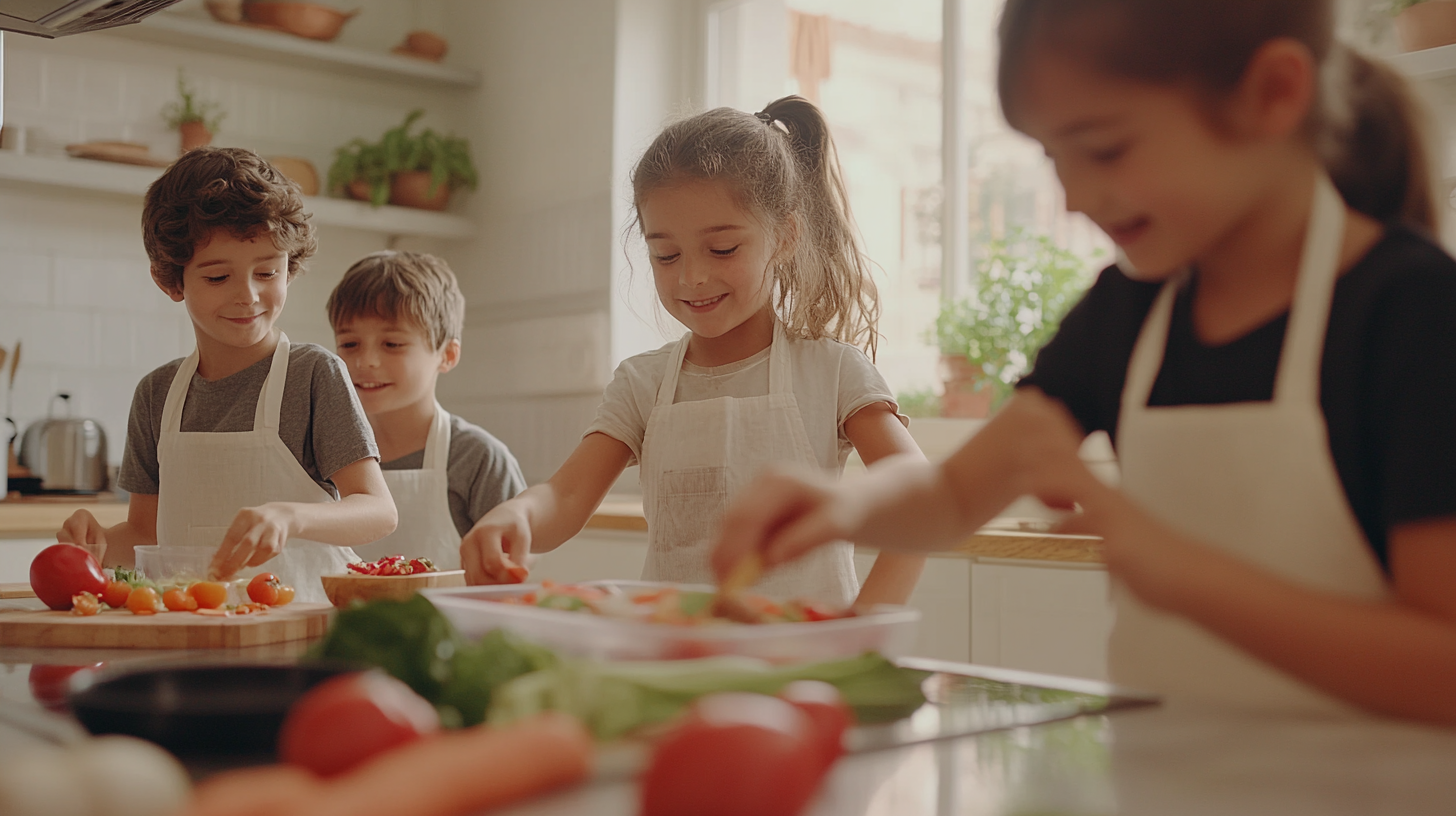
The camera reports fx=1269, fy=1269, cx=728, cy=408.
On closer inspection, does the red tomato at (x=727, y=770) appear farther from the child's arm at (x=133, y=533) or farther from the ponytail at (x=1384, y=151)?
the child's arm at (x=133, y=533)

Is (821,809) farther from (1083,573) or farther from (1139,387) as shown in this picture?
(1083,573)

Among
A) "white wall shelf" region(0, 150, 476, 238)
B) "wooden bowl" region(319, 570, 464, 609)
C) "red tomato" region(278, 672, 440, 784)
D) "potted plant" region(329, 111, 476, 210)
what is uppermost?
"potted plant" region(329, 111, 476, 210)

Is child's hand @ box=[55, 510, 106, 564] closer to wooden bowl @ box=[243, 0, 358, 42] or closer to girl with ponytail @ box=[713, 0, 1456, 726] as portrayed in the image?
girl with ponytail @ box=[713, 0, 1456, 726]

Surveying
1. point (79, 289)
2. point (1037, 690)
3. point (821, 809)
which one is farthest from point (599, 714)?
point (79, 289)

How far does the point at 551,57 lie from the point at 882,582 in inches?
117

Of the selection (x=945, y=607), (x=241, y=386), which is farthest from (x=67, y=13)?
(x=945, y=607)

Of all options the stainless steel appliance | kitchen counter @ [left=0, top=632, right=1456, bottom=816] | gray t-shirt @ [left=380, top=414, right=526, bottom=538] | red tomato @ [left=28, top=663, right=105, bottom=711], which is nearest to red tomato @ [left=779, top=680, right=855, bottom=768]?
kitchen counter @ [left=0, top=632, right=1456, bottom=816]

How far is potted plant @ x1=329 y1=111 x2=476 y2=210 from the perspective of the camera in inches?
161

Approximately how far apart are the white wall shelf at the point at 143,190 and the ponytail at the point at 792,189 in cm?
162

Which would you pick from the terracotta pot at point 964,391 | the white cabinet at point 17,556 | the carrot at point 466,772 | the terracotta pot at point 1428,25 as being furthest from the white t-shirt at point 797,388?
the white cabinet at point 17,556

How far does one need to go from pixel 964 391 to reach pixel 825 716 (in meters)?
2.64

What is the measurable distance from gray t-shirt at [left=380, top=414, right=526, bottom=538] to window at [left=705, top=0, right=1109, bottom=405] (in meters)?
1.25

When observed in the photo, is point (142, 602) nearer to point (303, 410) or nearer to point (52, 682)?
point (52, 682)

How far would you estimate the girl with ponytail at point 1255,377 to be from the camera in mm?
791
